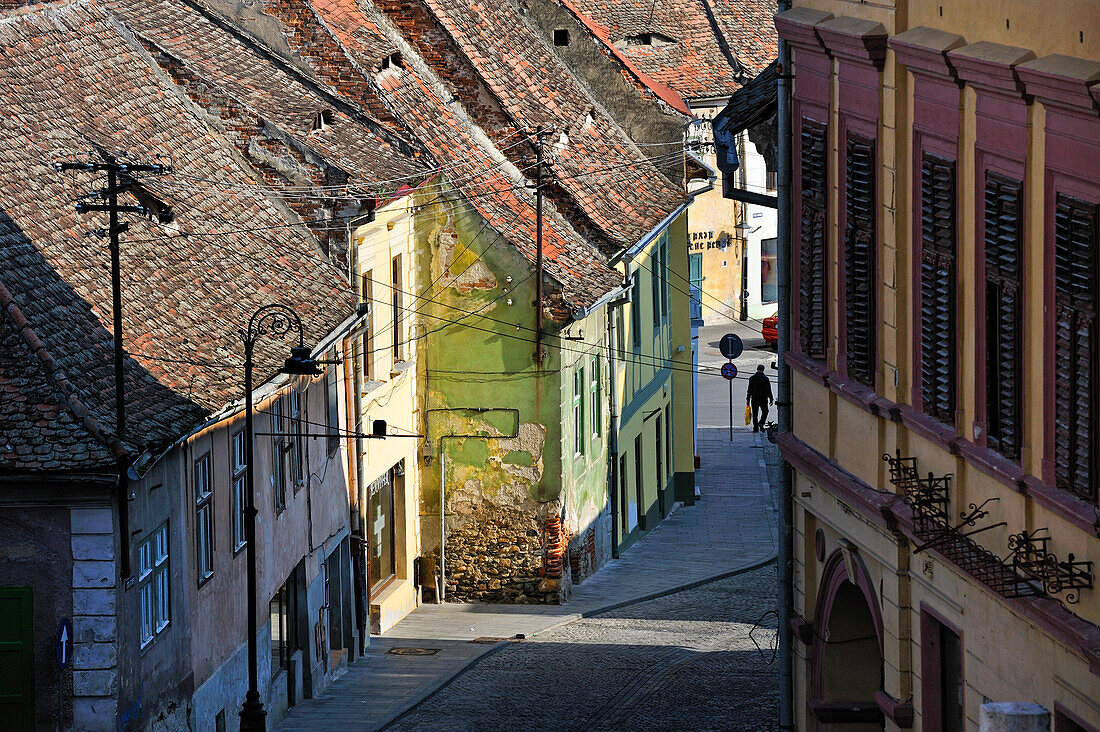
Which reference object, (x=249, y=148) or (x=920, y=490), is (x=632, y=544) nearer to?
(x=249, y=148)

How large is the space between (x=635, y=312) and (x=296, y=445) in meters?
14.2

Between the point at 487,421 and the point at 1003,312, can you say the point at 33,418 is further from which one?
the point at 487,421

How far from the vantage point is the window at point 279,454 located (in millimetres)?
25391

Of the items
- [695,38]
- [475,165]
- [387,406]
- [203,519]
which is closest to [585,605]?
[387,406]

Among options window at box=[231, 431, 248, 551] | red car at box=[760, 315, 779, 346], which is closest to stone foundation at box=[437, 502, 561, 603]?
window at box=[231, 431, 248, 551]

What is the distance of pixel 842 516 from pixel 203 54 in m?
16.1

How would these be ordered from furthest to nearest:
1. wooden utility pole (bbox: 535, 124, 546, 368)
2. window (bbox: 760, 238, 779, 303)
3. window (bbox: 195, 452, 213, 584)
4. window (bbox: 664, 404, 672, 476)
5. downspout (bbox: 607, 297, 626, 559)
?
window (bbox: 760, 238, 779, 303) < window (bbox: 664, 404, 672, 476) < downspout (bbox: 607, 297, 626, 559) < wooden utility pole (bbox: 535, 124, 546, 368) < window (bbox: 195, 452, 213, 584)

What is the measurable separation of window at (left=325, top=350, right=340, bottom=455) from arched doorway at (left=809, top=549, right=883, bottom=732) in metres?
11.0

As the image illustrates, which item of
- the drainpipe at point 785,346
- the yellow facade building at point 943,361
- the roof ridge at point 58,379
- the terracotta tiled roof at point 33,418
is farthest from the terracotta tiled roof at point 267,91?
the yellow facade building at point 943,361

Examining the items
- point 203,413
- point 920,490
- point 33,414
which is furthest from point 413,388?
point 920,490

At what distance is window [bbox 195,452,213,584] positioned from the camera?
73.2 feet

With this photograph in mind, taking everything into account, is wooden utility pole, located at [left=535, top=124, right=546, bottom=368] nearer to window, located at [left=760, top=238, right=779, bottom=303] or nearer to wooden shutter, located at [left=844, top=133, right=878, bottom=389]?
wooden shutter, located at [left=844, top=133, right=878, bottom=389]

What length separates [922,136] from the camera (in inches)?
596

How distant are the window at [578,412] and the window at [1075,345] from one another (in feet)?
70.8
